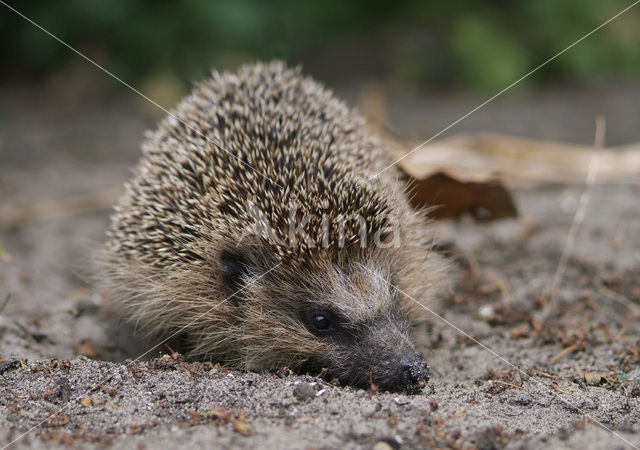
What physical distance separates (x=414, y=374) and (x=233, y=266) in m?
1.33

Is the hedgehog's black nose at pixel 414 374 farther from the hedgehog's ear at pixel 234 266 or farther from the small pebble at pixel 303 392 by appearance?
the hedgehog's ear at pixel 234 266

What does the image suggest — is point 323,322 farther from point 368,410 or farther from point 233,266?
point 368,410

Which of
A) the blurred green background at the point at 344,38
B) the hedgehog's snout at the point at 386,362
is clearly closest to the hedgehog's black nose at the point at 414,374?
the hedgehog's snout at the point at 386,362

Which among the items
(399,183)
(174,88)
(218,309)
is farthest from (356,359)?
(174,88)

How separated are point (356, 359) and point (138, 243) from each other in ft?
5.70

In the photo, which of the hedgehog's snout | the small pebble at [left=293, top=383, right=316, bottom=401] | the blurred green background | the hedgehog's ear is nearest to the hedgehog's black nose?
the hedgehog's snout

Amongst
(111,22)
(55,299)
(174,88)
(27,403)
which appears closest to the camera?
(27,403)

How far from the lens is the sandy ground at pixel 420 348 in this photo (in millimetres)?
2826

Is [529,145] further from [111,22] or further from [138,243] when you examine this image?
[111,22]

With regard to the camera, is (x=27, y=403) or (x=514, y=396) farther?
(x=514, y=396)

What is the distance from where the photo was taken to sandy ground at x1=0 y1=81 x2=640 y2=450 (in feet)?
9.27

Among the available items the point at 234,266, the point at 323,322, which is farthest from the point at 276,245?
the point at 323,322

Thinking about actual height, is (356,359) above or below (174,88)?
below

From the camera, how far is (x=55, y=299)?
5.20 meters
